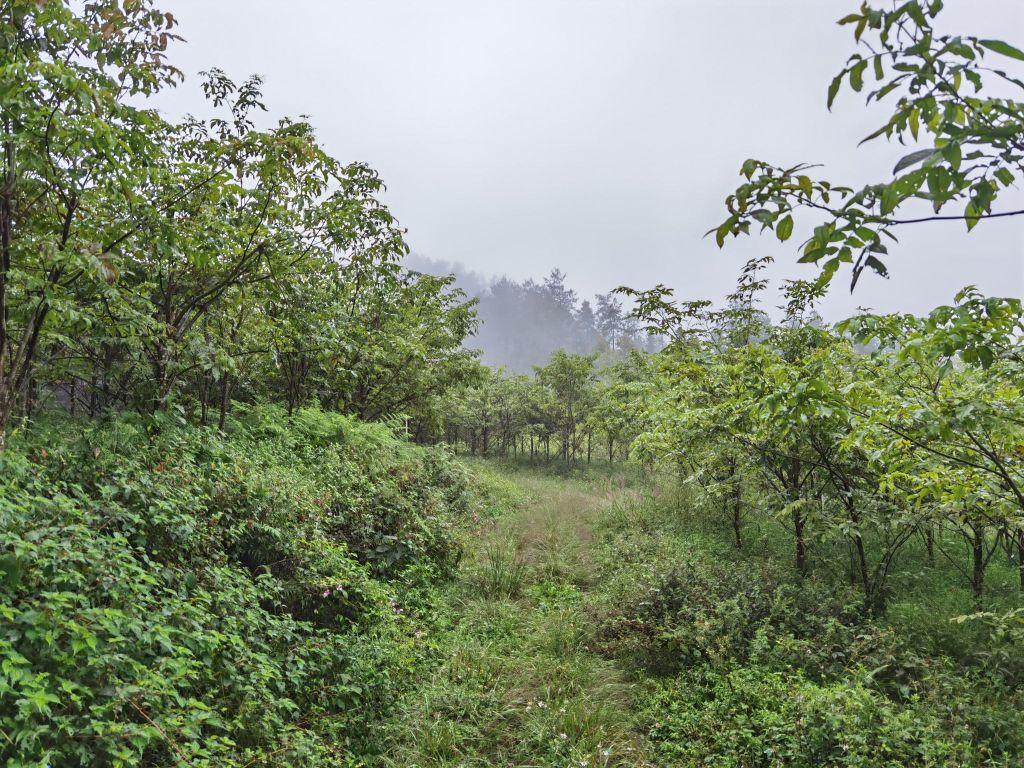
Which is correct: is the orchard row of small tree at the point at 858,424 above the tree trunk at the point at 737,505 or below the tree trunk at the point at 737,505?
above

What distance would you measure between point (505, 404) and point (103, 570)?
25341mm

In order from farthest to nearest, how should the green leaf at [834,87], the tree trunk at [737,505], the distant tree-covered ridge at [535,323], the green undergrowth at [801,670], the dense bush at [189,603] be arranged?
the distant tree-covered ridge at [535,323] < the tree trunk at [737,505] < the green undergrowth at [801,670] < the dense bush at [189,603] < the green leaf at [834,87]

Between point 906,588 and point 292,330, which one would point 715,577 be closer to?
point 906,588

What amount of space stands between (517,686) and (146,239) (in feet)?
16.8

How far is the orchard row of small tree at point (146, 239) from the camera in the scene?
3.61 m

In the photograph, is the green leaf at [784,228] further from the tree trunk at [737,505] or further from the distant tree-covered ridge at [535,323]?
the distant tree-covered ridge at [535,323]

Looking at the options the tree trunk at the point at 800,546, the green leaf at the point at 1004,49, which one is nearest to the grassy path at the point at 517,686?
the tree trunk at the point at 800,546

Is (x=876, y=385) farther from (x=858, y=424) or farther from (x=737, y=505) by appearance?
(x=737, y=505)

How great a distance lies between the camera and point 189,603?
11.5ft

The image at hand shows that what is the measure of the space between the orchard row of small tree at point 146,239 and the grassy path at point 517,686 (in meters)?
3.66

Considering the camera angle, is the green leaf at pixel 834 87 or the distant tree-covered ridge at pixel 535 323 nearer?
the green leaf at pixel 834 87

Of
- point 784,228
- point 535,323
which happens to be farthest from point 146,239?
point 535,323

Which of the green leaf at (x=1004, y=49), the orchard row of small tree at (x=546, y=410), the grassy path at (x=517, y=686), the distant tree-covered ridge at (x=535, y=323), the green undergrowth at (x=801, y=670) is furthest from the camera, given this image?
the distant tree-covered ridge at (x=535, y=323)

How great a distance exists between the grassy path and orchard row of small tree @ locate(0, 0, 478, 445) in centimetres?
366
